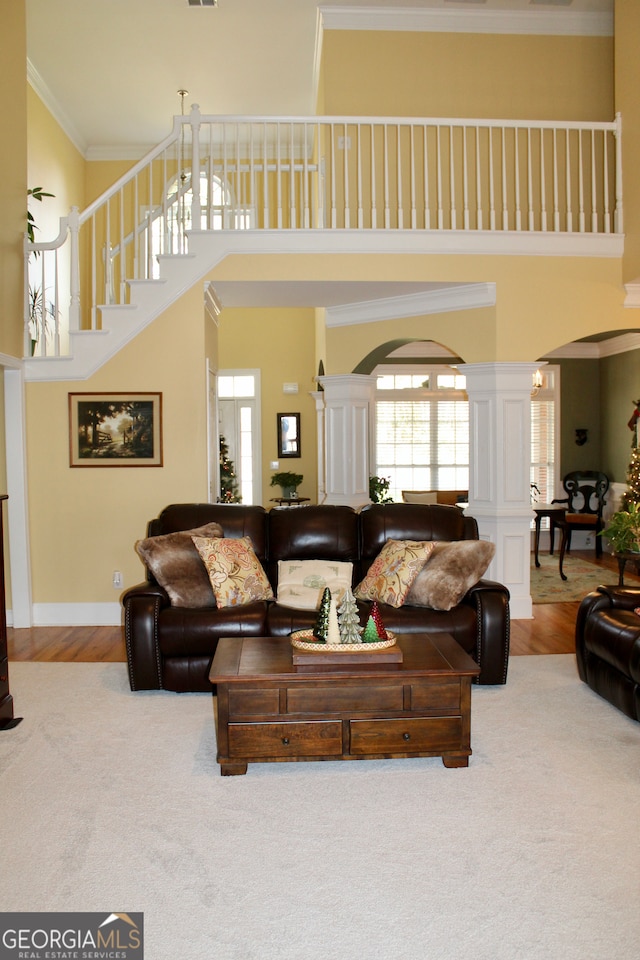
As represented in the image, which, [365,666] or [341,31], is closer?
[365,666]

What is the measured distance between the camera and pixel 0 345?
223 inches

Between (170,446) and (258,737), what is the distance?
11.0 ft

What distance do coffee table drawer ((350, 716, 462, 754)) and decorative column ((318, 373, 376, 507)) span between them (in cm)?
432

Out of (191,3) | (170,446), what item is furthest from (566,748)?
(191,3)

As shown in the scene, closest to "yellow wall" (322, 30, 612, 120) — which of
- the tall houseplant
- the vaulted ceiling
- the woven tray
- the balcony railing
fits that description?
the vaulted ceiling

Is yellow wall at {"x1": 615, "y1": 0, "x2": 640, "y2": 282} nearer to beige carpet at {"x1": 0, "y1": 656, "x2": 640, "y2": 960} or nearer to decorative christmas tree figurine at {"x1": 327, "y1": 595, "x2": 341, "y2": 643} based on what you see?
beige carpet at {"x1": 0, "y1": 656, "x2": 640, "y2": 960}

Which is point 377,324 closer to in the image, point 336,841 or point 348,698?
point 348,698

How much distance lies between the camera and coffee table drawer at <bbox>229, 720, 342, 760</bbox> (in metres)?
3.43

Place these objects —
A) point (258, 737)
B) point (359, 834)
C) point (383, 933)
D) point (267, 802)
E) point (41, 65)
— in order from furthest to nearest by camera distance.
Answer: point (41, 65)
point (258, 737)
point (267, 802)
point (359, 834)
point (383, 933)

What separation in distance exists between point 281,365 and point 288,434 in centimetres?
100

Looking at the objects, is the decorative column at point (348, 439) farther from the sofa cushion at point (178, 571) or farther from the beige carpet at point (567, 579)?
the sofa cushion at point (178, 571)

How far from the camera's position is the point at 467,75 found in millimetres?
7188

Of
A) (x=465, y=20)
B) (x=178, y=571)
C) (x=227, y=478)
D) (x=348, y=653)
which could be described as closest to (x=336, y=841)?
(x=348, y=653)

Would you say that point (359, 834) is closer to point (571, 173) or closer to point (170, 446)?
point (170, 446)
